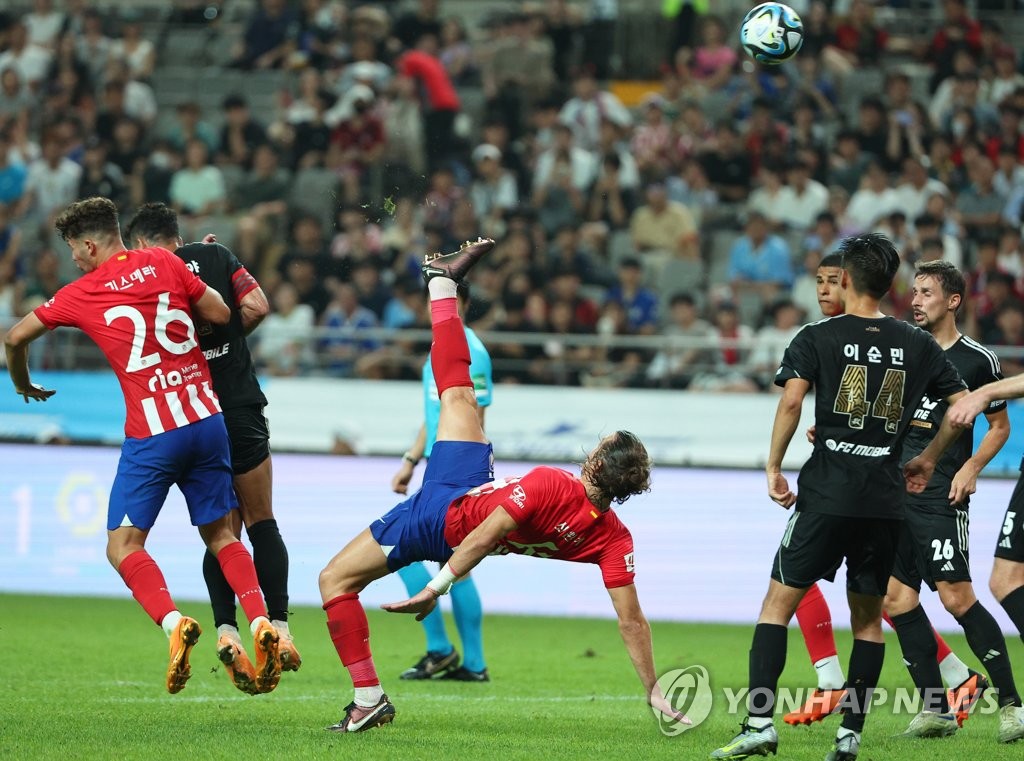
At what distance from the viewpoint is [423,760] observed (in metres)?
5.80

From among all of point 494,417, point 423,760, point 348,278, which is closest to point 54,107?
point 348,278

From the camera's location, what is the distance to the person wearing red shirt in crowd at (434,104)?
58.7 feet

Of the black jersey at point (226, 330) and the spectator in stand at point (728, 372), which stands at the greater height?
the black jersey at point (226, 330)

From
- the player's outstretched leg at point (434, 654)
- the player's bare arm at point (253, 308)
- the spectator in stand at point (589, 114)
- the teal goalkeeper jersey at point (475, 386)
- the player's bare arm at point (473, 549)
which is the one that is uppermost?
the spectator in stand at point (589, 114)

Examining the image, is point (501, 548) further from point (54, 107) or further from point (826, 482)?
point (54, 107)

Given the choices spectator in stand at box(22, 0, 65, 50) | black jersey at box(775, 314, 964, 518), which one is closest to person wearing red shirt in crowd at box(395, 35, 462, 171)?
spectator in stand at box(22, 0, 65, 50)

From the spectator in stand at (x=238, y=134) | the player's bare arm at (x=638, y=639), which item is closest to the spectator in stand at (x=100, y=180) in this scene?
the spectator in stand at (x=238, y=134)

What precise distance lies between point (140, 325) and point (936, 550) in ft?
13.6

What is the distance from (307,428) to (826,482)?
8.40 m

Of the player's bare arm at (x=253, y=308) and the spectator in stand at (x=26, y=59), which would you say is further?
the spectator in stand at (x=26, y=59)

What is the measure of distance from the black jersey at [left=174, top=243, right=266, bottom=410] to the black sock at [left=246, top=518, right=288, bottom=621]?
0.76 metres

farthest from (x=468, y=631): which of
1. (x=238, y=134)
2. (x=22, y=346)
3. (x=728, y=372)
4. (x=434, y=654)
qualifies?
(x=238, y=134)

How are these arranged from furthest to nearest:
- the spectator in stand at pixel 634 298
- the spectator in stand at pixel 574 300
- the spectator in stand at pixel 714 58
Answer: the spectator in stand at pixel 714 58 → the spectator in stand at pixel 634 298 → the spectator in stand at pixel 574 300

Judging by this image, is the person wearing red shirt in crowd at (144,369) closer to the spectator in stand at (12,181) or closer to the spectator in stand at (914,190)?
the spectator in stand at (914,190)
